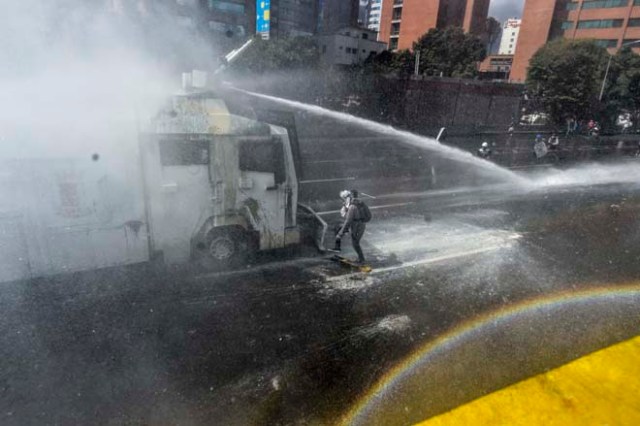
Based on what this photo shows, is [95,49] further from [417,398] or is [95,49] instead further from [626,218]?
[626,218]

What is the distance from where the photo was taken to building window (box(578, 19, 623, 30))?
201ft

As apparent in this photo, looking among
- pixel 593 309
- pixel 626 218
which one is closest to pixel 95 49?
pixel 593 309

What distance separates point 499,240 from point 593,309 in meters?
2.98

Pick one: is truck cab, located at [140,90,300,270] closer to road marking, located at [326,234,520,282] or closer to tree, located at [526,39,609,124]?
road marking, located at [326,234,520,282]

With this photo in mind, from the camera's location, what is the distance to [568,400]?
13.2ft

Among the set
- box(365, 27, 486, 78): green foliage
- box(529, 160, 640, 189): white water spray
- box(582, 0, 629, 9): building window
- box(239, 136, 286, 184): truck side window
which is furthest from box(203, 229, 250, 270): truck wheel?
box(582, 0, 629, 9): building window

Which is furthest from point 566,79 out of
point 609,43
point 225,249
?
point 609,43

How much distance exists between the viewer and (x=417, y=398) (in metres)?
4.07

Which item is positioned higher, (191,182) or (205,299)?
(191,182)

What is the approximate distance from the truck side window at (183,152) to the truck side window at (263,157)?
57 centimetres

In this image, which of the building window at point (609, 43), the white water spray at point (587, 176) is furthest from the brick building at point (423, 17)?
the white water spray at point (587, 176)

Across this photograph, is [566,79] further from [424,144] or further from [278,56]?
[278,56]

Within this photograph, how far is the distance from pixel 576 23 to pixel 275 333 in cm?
7982

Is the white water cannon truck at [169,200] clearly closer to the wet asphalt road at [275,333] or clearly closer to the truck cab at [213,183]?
the truck cab at [213,183]
